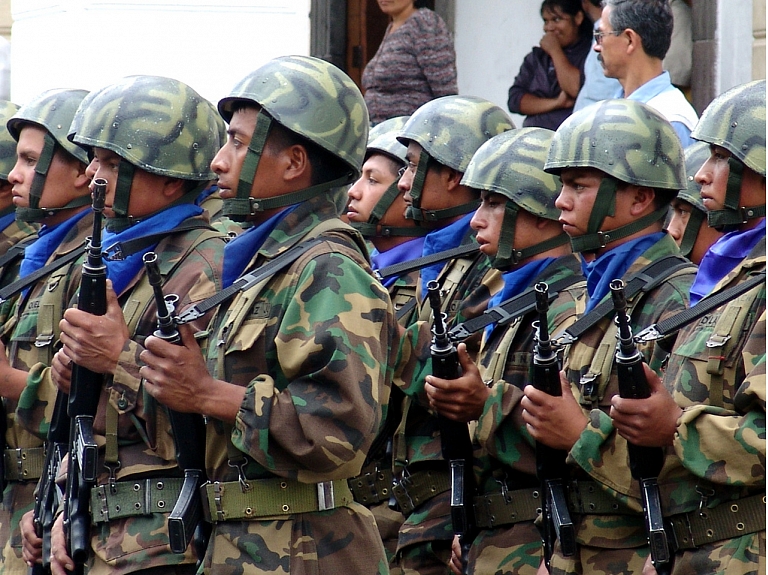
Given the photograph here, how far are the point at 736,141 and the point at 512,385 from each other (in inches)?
43.2

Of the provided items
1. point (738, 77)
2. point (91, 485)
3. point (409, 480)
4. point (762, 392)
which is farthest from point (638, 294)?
point (738, 77)

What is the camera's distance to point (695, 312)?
467cm

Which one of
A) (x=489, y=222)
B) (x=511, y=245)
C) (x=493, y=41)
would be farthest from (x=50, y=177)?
(x=493, y=41)

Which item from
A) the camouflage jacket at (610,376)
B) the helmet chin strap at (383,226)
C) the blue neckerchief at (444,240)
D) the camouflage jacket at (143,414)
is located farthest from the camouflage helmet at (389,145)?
the camouflage jacket at (610,376)

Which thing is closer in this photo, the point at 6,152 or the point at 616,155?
the point at 616,155

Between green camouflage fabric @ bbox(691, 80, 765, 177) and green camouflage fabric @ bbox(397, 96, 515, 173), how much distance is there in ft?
5.22

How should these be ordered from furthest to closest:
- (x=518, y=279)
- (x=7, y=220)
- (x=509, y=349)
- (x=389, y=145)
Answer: (x=7, y=220)
(x=389, y=145)
(x=518, y=279)
(x=509, y=349)

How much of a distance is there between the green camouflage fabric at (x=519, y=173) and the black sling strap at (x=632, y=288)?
71 centimetres

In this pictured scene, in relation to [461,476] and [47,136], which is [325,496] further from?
[47,136]

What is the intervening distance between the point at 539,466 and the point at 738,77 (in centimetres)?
508

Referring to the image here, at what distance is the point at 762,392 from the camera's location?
4.26 metres

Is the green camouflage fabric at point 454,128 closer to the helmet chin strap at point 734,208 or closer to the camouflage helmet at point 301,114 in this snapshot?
the camouflage helmet at point 301,114

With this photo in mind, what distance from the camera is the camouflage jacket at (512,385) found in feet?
17.5

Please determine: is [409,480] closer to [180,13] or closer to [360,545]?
[360,545]
